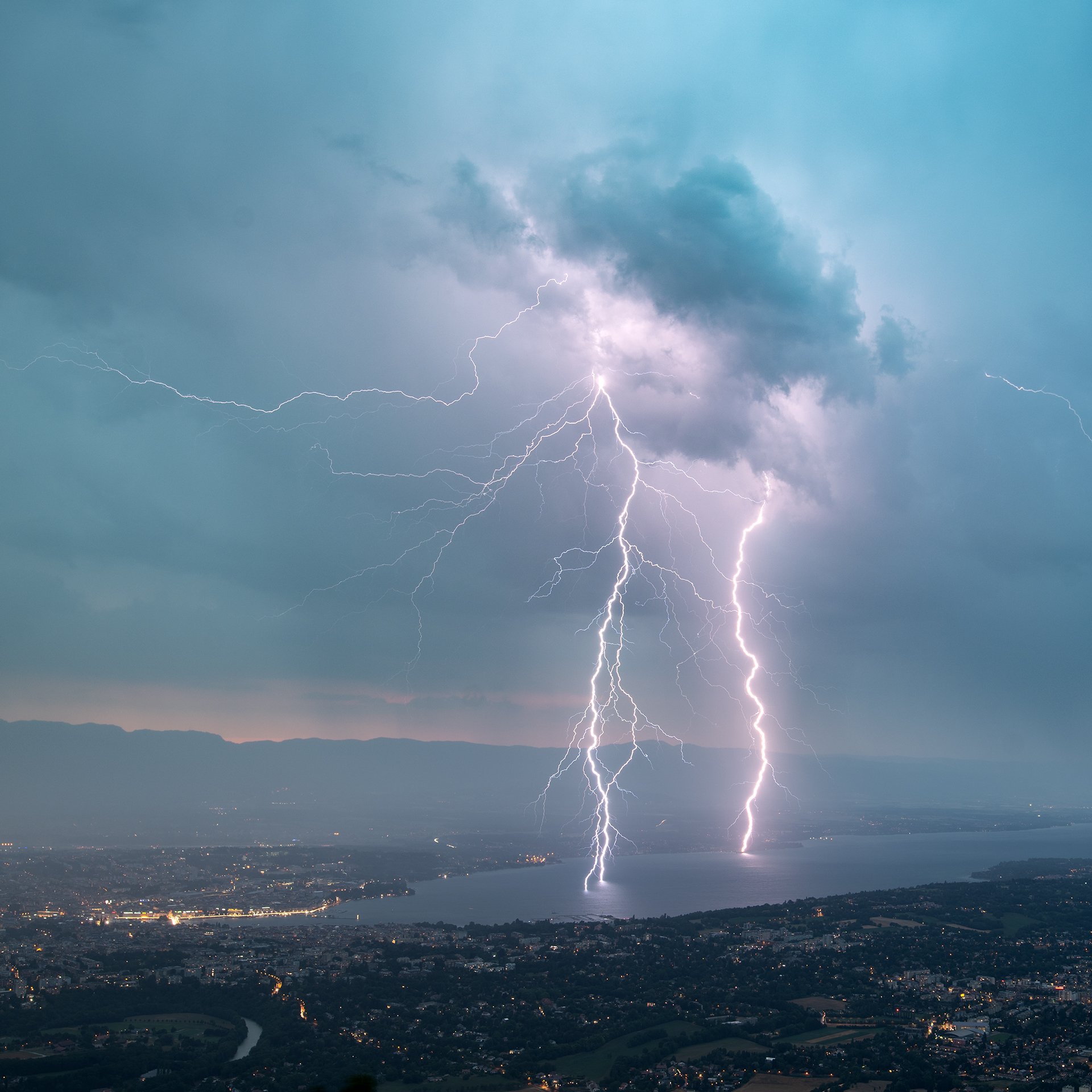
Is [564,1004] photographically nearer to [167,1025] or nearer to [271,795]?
[167,1025]

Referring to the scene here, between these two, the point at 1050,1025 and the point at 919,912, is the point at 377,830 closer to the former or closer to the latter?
the point at 919,912

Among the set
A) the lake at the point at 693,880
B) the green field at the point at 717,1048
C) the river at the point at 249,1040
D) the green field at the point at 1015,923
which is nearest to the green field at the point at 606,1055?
the green field at the point at 717,1048

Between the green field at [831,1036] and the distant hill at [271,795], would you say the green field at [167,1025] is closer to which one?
the green field at [831,1036]

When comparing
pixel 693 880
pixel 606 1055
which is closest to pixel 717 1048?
pixel 606 1055

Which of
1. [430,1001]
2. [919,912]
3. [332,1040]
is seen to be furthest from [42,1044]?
[919,912]

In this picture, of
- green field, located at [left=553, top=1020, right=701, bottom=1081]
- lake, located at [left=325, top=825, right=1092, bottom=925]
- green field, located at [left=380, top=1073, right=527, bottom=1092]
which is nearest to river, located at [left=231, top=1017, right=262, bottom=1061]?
green field, located at [left=380, top=1073, right=527, bottom=1092]

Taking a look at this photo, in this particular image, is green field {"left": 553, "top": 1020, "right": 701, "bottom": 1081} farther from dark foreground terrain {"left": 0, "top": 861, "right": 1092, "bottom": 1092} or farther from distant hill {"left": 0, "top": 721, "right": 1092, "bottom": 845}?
distant hill {"left": 0, "top": 721, "right": 1092, "bottom": 845}

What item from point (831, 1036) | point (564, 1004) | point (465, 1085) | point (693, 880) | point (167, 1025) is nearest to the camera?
point (465, 1085)
